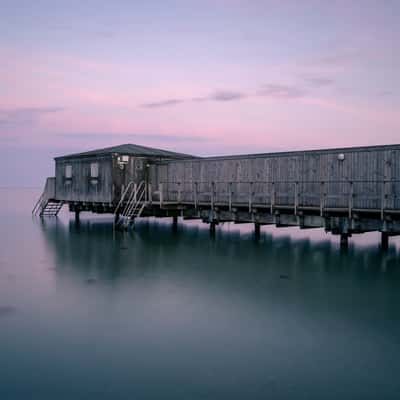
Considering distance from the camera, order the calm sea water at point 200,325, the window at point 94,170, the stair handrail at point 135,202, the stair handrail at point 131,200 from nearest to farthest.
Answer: the calm sea water at point 200,325 → the stair handrail at point 135,202 → the stair handrail at point 131,200 → the window at point 94,170

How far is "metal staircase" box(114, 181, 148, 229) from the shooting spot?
1150 inches

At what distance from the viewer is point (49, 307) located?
40.5 feet

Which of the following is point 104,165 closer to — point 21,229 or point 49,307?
point 21,229

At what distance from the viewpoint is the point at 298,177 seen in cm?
2286

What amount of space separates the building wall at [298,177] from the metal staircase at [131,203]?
1626mm

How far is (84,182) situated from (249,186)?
Answer: 1363 centimetres

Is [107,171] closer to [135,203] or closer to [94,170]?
[94,170]

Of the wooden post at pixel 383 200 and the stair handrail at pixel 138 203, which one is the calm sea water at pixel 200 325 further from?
the stair handrail at pixel 138 203

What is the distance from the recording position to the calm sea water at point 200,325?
7562 mm

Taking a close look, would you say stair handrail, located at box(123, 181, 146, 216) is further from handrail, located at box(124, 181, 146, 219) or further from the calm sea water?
the calm sea water

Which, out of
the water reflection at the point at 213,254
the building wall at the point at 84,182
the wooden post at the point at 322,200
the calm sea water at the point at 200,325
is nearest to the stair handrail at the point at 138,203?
the water reflection at the point at 213,254

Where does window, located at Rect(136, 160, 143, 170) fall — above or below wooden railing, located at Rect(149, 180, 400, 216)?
above

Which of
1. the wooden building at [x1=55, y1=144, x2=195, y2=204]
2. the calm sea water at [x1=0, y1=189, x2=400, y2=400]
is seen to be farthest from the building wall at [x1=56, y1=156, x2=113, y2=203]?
the calm sea water at [x1=0, y1=189, x2=400, y2=400]

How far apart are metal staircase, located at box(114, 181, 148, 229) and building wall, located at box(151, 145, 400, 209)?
163cm
